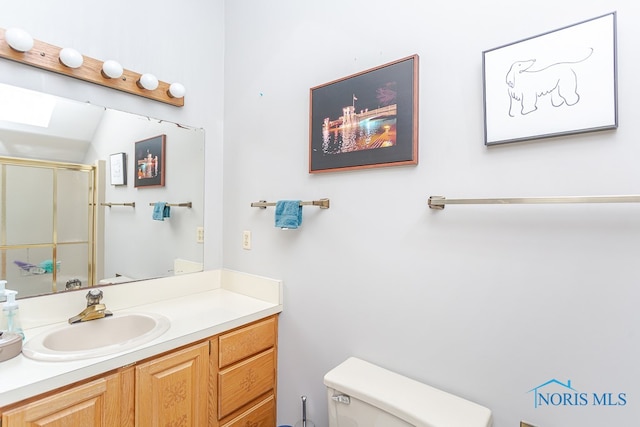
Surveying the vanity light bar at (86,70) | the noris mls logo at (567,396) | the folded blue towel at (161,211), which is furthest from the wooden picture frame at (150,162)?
the noris mls logo at (567,396)

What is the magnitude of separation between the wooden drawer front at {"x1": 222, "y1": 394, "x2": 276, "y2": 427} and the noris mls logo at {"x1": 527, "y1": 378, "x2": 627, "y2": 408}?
1231mm

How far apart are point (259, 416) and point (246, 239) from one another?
3.10 ft

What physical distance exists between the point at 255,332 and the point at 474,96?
143cm

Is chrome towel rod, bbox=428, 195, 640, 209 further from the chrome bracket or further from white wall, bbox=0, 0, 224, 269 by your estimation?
white wall, bbox=0, 0, 224, 269

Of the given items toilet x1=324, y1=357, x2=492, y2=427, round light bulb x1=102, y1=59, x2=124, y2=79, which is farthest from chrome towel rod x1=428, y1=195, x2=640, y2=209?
round light bulb x1=102, y1=59, x2=124, y2=79

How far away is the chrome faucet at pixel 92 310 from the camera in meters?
1.35

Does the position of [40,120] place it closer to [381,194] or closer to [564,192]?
[381,194]

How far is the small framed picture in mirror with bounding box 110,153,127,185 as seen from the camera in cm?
156

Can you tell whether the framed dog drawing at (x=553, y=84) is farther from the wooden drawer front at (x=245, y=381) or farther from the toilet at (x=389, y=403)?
the wooden drawer front at (x=245, y=381)

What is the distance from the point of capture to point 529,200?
3.04ft

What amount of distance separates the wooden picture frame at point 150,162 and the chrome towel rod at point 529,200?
1.45 meters

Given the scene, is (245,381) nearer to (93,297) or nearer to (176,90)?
(93,297)

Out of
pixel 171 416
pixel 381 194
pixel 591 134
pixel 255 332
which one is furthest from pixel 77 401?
pixel 591 134

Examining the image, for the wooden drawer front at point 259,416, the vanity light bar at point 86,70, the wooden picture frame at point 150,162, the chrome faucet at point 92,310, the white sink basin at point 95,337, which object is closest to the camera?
the white sink basin at point 95,337
